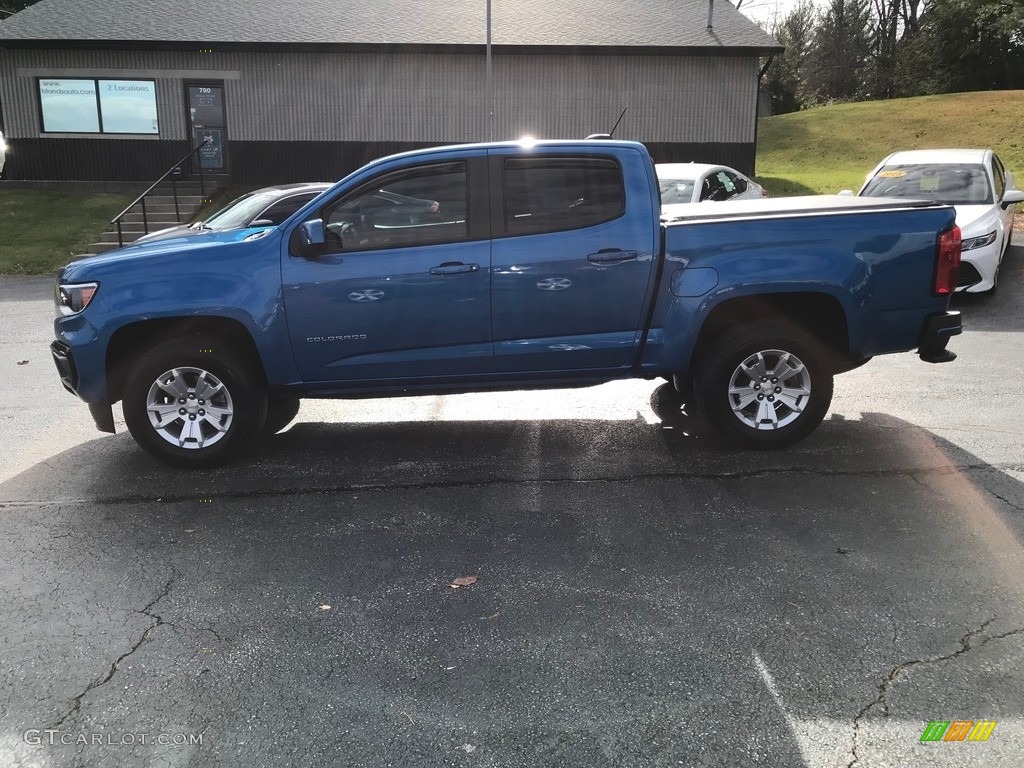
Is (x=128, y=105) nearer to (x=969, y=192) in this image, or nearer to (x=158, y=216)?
(x=158, y=216)

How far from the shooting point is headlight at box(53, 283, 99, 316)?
206 inches

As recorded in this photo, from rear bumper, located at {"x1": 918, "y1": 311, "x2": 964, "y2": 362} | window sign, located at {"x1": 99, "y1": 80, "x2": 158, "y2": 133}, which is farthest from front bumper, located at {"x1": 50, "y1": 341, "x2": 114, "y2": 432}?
window sign, located at {"x1": 99, "y1": 80, "x2": 158, "y2": 133}

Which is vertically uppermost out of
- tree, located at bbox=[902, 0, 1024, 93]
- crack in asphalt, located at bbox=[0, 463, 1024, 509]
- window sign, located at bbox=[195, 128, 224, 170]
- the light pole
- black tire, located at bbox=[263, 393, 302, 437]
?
tree, located at bbox=[902, 0, 1024, 93]

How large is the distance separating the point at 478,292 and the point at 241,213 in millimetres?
7215

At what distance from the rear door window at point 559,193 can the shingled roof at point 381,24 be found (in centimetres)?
1707

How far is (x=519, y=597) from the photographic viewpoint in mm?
3758

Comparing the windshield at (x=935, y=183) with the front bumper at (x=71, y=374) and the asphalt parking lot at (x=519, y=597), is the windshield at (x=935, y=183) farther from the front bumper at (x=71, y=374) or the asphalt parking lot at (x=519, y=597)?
the front bumper at (x=71, y=374)

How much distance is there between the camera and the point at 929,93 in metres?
46.8

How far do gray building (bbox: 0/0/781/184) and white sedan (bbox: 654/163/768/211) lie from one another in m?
10.5

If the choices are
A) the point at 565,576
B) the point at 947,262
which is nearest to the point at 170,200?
the point at 947,262

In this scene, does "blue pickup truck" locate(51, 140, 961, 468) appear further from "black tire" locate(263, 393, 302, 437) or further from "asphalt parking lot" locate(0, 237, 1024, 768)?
"black tire" locate(263, 393, 302, 437)

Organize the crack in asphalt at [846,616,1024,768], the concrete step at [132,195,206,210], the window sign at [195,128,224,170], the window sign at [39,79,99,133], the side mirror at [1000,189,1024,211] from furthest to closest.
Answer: the window sign at [195,128,224,170] < the window sign at [39,79,99,133] < the concrete step at [132,195,206,210] < the side mirror at [1000,189,1024,211] < the crack in asphalt at [846,616,1024,768]

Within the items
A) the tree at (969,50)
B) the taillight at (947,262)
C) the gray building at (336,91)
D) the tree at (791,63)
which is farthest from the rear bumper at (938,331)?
the tree at (969,50)

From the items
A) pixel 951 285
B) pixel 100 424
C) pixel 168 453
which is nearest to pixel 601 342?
pixel 951 285
